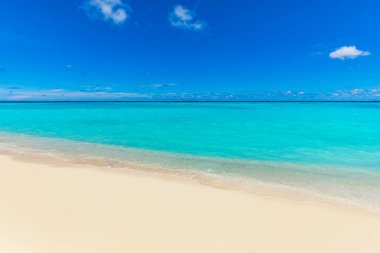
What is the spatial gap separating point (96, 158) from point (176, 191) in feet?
16.4

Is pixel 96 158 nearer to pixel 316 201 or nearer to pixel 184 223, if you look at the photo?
pixel 184 223

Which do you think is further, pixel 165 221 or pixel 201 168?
pixel 201 168

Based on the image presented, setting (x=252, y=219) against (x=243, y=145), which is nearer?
(x=252, y=219)

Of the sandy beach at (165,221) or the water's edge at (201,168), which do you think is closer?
the sandy beach at (165,221)

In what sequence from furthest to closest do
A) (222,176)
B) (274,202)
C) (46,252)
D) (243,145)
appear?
(243,145) < (222,176) < (274,202) < (46,252)

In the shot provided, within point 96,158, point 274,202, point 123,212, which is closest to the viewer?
point 123,212

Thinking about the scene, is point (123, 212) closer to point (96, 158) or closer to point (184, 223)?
point (184, 223)

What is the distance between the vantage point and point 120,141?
13.1 metres

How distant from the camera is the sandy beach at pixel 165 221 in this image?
3.56m

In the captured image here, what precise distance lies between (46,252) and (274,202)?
423cm

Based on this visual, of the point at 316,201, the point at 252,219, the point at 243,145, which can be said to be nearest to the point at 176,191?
the point at 252,219

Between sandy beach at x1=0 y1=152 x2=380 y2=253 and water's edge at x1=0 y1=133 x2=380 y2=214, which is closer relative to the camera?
sandy beach at x1=0 y1=152 x2=380 y2=253

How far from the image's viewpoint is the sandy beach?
3.56 m

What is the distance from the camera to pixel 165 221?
166 inches
